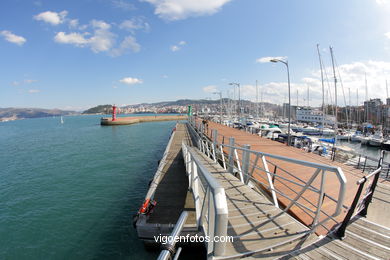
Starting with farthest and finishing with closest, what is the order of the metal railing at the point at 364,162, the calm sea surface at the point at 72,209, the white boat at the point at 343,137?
1. the white boat at the point at 343,137
2. the metal railing at the point at 364,162
3. the calm sea surface at the point at 72,209

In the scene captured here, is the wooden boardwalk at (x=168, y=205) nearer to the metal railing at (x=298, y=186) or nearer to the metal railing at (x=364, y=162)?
the metal railing at (x=298, y=186)

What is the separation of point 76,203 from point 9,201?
4290mm

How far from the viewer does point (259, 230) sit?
9.49 feet

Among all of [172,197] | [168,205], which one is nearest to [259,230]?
[168,205]

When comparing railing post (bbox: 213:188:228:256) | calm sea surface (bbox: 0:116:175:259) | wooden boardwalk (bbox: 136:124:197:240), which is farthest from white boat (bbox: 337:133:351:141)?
railing post (bbox: 213:188:228:256)

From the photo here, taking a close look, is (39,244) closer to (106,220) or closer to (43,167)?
(106,220)

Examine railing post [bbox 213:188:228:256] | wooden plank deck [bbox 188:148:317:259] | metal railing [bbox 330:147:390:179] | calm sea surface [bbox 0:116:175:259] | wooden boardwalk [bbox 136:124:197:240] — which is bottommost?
calm sea surface [bbox 0:116:175:259]

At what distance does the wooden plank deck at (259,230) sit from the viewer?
2.41 metres

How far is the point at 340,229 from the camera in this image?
8.54 ft

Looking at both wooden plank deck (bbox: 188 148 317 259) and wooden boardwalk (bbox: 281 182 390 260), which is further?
wooden plank deck (bbox: 188 148 317 259)

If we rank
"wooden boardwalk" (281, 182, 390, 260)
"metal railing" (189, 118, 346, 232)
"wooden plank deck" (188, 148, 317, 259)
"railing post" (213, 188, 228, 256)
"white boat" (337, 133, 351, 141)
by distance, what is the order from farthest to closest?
Result: 1. "white boat" (337, 133, 351, 141)
2. "metal railing" (189, 118, 346, 232)
3. "wooden plank deck" (188, 148, 317, 259)
4. "wooden boardwalk" (281, 182, 390, 260)
5. "railing post" (213, 188, 228, 256)

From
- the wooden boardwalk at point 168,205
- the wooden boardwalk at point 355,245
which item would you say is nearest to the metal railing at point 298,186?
the wooden boardwalk at point 355,245

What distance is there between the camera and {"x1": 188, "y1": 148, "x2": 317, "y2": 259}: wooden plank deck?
241cm

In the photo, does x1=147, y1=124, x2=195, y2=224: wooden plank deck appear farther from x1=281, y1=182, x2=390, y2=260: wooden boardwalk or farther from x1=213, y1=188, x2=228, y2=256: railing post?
x1=213, y1=188, x2=228, y2=256: railing post
